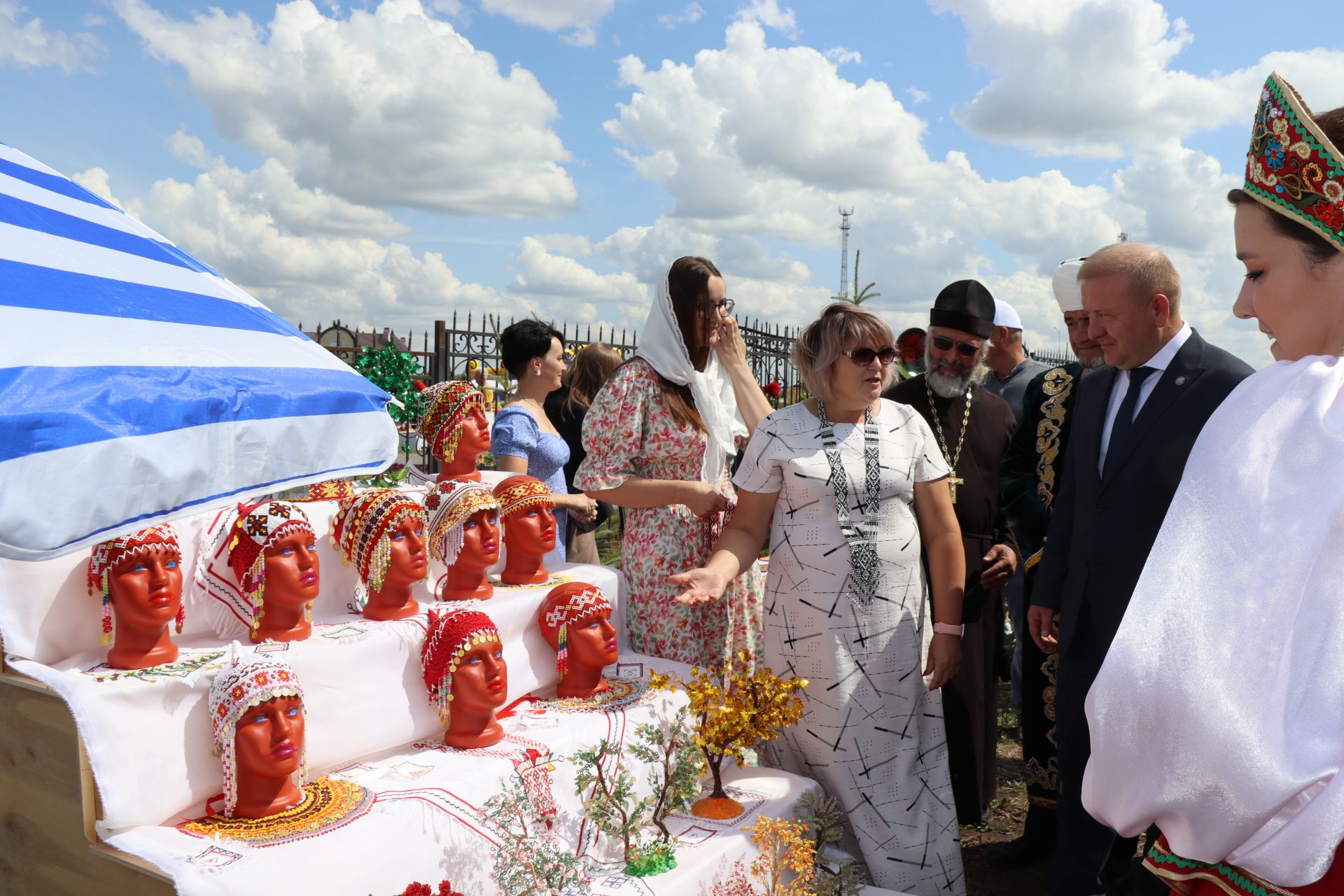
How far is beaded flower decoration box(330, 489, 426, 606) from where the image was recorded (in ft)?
9.40

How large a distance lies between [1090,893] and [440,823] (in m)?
2.08

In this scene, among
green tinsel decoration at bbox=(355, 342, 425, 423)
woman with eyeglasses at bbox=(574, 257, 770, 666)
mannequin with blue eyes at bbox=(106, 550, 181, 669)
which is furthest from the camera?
green tinsel decoration at bbox=(355, 342, 425, 423)

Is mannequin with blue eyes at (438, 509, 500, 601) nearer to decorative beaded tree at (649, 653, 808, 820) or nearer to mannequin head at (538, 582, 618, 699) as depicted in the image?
mannequin head at (538, 582, 618, 699)

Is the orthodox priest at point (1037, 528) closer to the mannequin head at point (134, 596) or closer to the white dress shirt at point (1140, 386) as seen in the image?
the white dress shirt at point (1140, 386)

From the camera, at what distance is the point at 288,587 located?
2639 millimetres

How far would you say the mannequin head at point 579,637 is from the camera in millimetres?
3143

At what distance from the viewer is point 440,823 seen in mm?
2344

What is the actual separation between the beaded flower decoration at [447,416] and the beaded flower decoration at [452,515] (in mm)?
557

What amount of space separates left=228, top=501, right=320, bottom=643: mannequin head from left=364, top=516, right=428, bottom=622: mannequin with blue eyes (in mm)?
229

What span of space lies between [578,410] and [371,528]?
303cm

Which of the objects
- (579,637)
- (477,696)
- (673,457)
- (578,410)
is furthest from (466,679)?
(578,410)

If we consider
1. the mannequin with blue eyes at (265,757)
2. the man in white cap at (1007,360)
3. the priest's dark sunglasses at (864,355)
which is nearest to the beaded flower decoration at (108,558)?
the mannequin with blue eyes at (265,757)

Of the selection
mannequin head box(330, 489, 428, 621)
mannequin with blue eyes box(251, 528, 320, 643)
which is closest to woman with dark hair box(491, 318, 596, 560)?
mannequin head box(330, 489, 428, 621)

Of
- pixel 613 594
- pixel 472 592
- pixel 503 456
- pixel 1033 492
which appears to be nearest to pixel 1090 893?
pixel 1033 492
